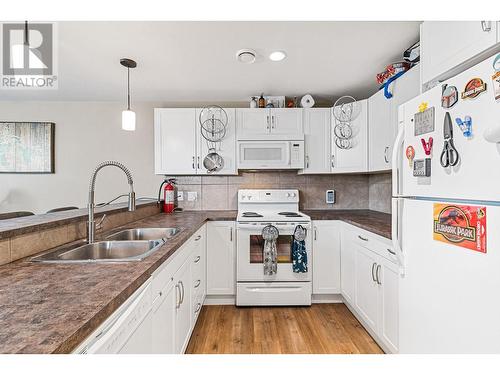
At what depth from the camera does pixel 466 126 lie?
1.01 meters

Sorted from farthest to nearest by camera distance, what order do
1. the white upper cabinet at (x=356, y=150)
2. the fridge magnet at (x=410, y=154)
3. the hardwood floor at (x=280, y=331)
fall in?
1. the white upper cabinet at (x=356, y=150)
2. the hardwood floor at (x=280, y=331)
3. the fridge magnet at (x=410, y=154)

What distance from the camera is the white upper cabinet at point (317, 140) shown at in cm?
302

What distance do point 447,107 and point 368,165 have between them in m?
1.61

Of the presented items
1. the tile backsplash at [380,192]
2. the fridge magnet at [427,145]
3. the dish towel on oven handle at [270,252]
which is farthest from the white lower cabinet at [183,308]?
the tile backsplash at [380,192]

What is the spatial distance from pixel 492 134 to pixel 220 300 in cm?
253

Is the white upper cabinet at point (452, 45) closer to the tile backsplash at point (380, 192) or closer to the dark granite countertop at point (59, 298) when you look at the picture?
the tile backsplash at point (380, 192)

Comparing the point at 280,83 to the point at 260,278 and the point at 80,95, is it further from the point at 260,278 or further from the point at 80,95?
the point at 80,95

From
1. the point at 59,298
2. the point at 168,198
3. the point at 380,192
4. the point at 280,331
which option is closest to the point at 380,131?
the point at 380,192

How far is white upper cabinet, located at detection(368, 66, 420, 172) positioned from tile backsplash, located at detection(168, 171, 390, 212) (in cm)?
77

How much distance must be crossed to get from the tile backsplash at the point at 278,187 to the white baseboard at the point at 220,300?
1.07m

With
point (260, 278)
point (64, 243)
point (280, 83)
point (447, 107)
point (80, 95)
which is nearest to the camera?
point (447, 107)

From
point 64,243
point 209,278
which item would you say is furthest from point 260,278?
point 64,243

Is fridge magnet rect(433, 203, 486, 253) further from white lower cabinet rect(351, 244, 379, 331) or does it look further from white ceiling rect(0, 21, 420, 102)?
white ceiling rect(0, 21, 420, 102)
